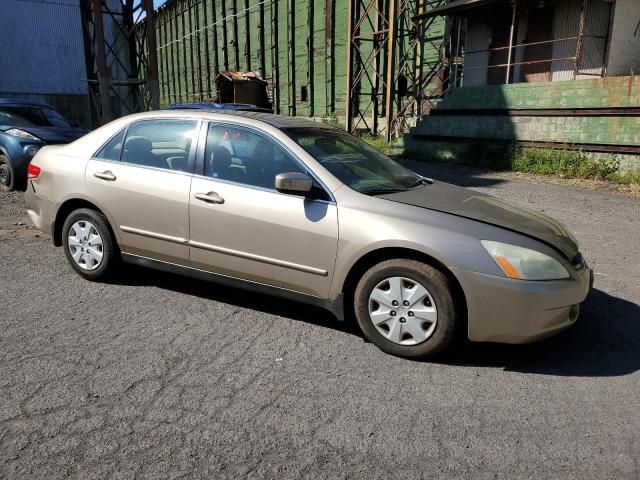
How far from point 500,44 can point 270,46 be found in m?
14.2

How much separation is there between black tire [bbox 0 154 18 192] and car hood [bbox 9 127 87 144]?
635 mm

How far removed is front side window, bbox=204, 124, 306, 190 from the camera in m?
4.07

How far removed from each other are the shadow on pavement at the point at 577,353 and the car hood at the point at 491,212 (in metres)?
0.71

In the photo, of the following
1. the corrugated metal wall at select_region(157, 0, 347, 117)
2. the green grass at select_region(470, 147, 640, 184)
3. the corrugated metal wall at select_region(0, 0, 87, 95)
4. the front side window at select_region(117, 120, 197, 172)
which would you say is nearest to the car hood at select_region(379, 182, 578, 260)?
the front side window at select_region(117, 120, 197, 172)

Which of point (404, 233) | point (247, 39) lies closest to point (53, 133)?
point (404, 233)

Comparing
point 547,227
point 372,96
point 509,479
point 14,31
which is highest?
point 14,31

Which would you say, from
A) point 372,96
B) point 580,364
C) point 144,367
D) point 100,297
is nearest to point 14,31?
point 372,96

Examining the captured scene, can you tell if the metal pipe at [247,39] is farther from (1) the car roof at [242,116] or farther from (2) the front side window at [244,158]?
(2) the front side window at [244,158]

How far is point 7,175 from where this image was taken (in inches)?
359

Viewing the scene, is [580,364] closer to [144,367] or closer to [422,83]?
[144,367]

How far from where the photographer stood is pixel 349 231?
3654mm

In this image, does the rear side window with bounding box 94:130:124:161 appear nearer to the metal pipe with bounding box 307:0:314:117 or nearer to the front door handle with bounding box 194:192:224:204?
the front door handle with bounding box 194:192:224:204

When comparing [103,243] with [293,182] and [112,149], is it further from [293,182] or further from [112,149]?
[293,182]

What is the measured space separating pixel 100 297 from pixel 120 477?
97.3 inches
